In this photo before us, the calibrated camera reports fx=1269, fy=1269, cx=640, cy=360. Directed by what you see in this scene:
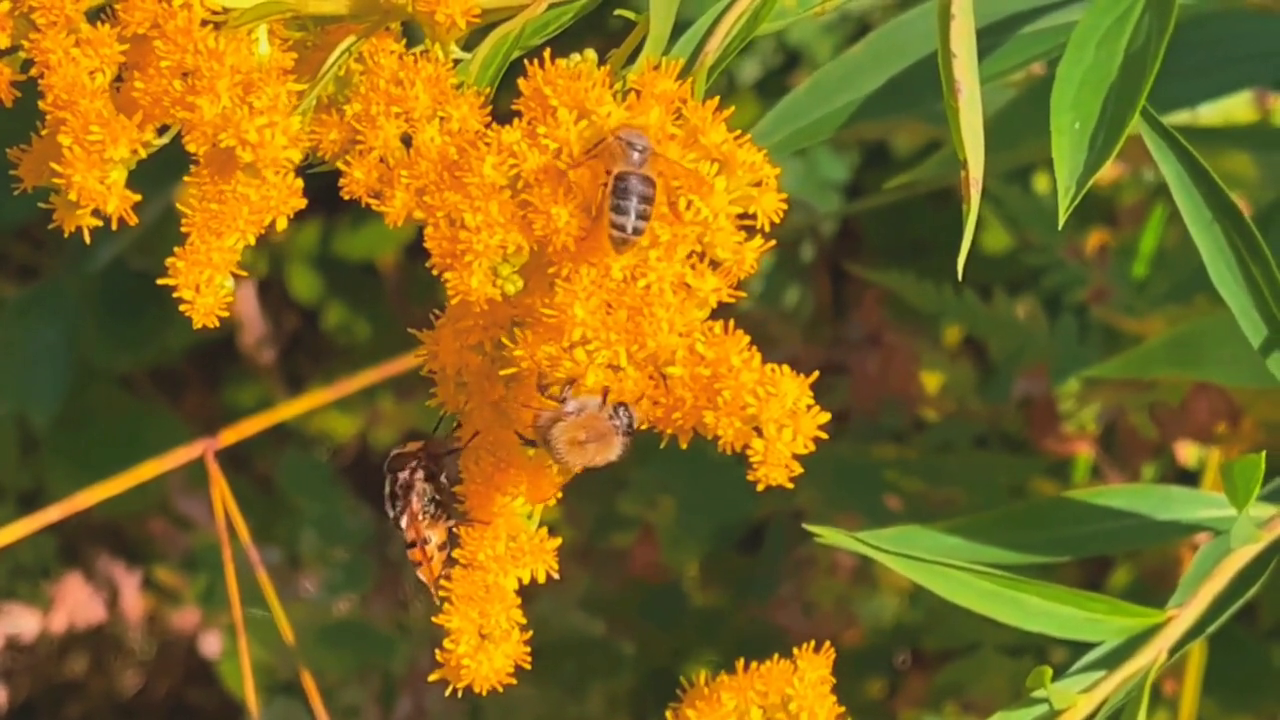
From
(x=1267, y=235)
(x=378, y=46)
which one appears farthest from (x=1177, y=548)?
(x=378, y=46)

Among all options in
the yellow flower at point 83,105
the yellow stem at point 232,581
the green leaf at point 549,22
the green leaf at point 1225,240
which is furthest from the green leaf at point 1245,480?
the yellow stem at point 232,581

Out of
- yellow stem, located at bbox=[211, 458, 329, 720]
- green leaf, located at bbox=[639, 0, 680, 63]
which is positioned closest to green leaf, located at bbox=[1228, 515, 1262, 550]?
green leaf, located at bbox=[639, 0, 680, 63]

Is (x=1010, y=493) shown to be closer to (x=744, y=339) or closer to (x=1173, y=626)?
(x=1173, y=626)

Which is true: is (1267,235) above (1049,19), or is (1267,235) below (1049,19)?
below

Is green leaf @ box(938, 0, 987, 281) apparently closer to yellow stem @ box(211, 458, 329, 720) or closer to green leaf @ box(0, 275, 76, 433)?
yellow stem @ box(211, 458, 329, 720)

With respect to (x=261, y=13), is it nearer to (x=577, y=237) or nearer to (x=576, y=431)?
(x=577, y=237)

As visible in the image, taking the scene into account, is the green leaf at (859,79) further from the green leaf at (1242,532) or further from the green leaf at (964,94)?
the green leaf at (1242,532)

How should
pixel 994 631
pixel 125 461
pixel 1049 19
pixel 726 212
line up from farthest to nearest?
pixel 125 461, pixel 994 631, pixel 1049 19, pixel 726 212
